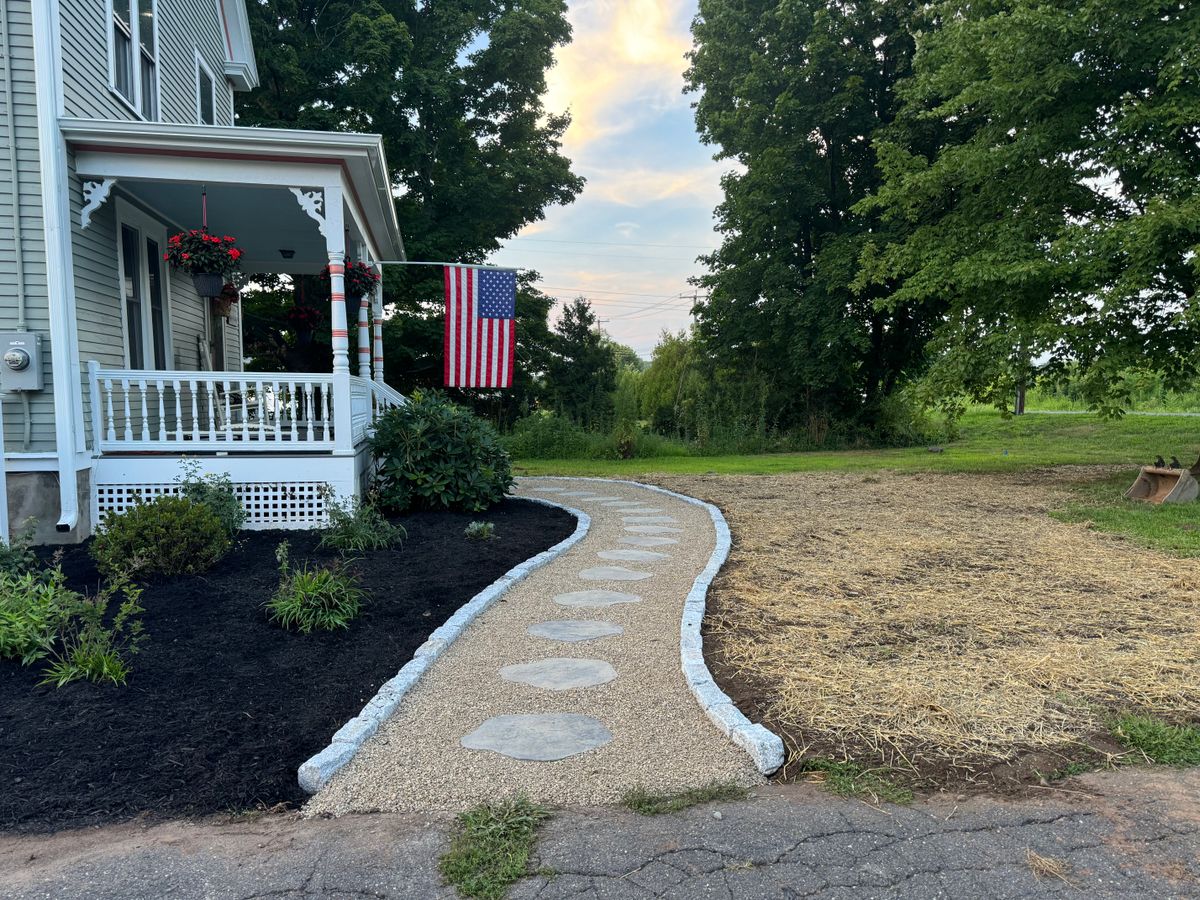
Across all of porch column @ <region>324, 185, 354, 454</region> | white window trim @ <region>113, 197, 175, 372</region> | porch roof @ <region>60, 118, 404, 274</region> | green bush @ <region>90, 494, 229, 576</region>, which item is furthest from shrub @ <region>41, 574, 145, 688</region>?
porch roof @ <region>60, 118, 404, 274</region>

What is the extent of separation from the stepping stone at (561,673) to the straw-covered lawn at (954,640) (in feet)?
1.91

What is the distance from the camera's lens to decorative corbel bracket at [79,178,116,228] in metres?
6.23

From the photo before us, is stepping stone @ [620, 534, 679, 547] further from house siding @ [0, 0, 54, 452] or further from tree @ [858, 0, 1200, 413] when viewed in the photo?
tree @ [858, 0, 1200, 413]

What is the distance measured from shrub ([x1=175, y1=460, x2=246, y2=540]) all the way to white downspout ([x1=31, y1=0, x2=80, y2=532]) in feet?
2.67

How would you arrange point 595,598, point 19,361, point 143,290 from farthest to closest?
point 143,290
point 19,361
point 595,598

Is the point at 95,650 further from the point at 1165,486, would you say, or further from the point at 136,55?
the point at 1165,486

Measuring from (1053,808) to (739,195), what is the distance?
57.8ft

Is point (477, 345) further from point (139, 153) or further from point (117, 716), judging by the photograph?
point (117, 716)

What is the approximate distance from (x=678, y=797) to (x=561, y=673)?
1.21m

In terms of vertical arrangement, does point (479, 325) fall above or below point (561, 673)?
above

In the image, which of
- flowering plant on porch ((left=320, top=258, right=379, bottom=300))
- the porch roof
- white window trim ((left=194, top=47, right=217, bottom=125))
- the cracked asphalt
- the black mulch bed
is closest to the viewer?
the cracked asphalt

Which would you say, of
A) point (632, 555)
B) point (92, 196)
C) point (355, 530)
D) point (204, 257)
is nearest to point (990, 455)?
point (632, 555)

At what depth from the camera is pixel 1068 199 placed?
1020 cm

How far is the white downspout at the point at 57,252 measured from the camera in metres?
5.91
